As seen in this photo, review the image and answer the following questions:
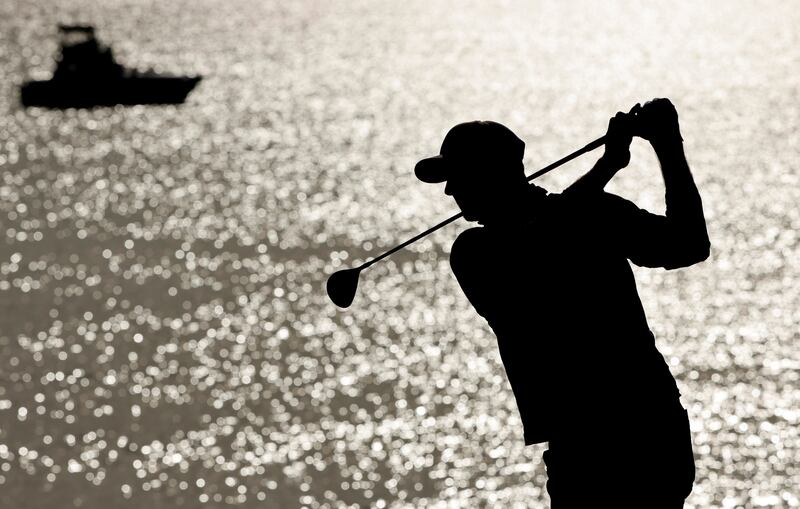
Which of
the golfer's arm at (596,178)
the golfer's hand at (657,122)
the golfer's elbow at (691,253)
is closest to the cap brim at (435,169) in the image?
the golfer's arm at (596,178)

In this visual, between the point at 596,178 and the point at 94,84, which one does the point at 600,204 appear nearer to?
the point at 596,178

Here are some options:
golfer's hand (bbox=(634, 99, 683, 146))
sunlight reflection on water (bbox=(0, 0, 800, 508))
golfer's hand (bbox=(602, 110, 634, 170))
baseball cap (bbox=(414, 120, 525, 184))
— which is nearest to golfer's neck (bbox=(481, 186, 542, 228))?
baseball cap (bbox=(414, 120, 525, 184))

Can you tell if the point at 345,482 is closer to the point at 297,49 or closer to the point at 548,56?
the point at 548,56

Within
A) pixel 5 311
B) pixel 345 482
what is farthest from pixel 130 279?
pixel 345 482

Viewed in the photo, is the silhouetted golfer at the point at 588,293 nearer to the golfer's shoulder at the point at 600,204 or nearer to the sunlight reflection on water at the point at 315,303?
the golfer's shoulder at the point at 600,204

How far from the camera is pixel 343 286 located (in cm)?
487

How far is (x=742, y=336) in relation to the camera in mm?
36500

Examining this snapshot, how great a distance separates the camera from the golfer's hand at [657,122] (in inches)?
158

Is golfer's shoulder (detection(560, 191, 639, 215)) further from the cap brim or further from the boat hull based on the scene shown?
the boat hull

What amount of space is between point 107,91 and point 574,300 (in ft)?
226

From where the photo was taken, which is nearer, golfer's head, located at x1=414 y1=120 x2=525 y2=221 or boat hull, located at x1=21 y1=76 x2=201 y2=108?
golfer's head, located at x1=414 y1=120 x2=525 y2=221

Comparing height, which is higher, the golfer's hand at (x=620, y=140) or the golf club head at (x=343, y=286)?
the golfer's hand at (x=620, y=140)

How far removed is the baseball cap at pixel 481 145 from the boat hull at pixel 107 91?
68337mm

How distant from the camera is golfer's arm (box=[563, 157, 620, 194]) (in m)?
3.99
